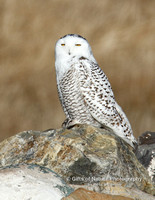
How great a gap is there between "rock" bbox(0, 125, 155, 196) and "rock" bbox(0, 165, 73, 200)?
0.26 m

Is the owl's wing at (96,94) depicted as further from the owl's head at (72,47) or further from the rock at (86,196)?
the rock at (86,196)

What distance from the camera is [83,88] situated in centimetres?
400

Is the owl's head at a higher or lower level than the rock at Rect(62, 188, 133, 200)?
higher

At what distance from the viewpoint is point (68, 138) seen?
339 centimetres

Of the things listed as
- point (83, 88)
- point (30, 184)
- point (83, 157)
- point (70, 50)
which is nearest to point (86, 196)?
point (30, 184)

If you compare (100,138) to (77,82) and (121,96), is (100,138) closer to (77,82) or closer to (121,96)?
(77,82)

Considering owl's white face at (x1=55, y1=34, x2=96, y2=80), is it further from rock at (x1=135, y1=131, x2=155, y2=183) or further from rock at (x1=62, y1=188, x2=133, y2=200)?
rock at (x1=62, y1=188, x2=133, y2=200)

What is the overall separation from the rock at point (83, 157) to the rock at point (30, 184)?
0.26 metres

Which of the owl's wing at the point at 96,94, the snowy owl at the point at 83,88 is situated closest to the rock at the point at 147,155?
the snowy owl at the point at 83,88

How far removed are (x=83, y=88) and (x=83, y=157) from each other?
94cm

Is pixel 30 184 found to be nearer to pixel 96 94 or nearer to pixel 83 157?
pixel 83 157

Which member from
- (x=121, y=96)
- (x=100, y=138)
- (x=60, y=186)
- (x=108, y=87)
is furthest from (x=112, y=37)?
(x=60, y=186)

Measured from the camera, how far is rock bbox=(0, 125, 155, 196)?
10.4 ft

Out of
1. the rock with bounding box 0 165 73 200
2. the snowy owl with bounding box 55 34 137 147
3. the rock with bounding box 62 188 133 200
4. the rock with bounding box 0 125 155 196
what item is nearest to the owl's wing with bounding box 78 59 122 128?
the snowy owl with bounding box 55 34 137 147
